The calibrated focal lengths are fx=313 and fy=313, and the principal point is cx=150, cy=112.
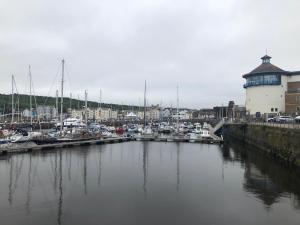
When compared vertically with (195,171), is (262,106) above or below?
above

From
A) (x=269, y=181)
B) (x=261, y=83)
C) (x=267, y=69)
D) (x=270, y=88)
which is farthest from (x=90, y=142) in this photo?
(x=267, y=69)

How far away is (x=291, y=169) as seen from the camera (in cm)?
3319

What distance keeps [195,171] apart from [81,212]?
18574 millimetres

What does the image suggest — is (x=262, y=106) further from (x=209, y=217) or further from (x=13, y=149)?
(x=209, y=217)

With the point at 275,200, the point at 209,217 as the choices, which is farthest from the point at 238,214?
the point at 275,200

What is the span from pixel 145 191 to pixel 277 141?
2266 cm

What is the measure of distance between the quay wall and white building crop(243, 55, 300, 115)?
12276mm

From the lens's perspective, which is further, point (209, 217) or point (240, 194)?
point (240, 194)

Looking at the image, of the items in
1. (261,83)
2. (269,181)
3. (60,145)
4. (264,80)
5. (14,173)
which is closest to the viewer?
(269,181)

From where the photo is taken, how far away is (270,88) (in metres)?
74.6

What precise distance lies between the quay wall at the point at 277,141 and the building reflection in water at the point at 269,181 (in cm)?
144

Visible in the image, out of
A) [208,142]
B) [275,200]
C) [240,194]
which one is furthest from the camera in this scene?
[208,142]

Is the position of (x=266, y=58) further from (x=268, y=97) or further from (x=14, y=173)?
(x=14, y=173)

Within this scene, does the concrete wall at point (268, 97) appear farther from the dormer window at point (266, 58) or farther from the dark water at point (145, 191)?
the dark water at point (145, 191)
